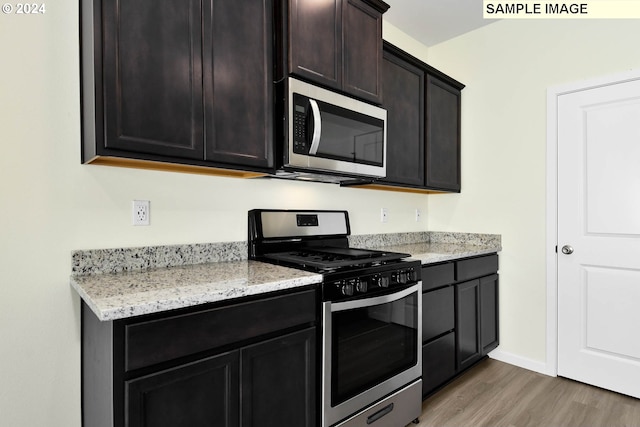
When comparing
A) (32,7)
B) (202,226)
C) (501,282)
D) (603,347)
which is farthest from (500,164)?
(32,7)

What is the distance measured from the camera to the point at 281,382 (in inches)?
56.0

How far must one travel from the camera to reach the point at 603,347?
2465 millimetres

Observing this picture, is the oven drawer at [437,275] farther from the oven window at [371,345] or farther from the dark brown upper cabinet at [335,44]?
the dark brown upper cabinet at [335,44]

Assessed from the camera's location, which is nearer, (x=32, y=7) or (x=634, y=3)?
(x=32, y=7)

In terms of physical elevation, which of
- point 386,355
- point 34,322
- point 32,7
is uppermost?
point 32,7

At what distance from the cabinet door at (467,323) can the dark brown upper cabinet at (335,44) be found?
1483 mm

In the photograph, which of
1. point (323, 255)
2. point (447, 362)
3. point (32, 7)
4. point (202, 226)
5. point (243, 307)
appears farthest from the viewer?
point (447, 362)

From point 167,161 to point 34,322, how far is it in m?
0.81

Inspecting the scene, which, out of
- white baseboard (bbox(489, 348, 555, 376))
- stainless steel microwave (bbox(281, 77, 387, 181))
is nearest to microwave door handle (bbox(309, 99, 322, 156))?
stainless steel microwave (bbox(281, 77, 387, 181))

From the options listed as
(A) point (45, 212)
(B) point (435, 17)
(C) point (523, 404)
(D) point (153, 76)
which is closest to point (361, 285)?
(D) point (153, 76)

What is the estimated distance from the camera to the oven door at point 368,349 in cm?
159

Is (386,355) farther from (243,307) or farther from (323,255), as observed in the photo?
(243,307)

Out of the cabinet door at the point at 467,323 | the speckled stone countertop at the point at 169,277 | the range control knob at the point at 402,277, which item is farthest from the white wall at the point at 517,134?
the range control knob at the point at 402,277

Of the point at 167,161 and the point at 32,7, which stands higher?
the point at 32,7
